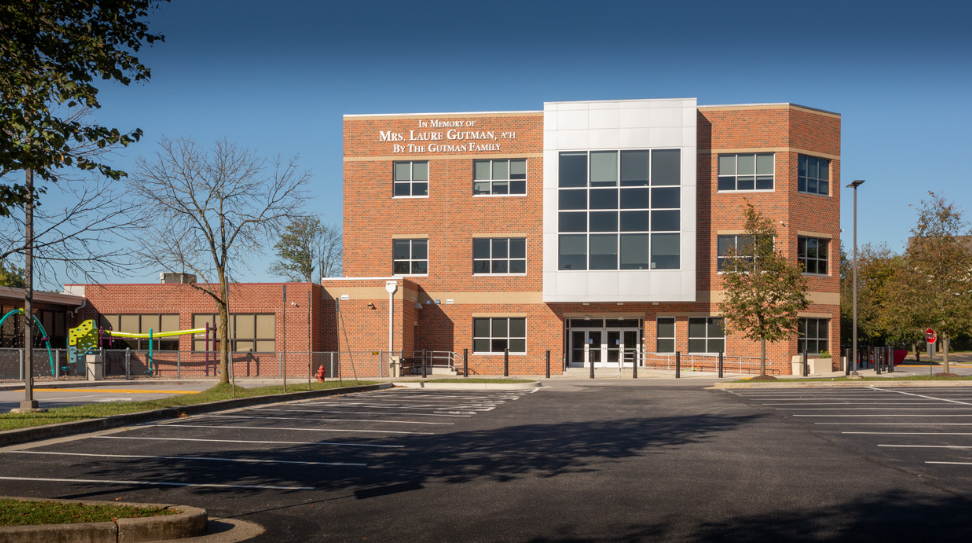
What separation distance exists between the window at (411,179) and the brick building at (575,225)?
0.07 m

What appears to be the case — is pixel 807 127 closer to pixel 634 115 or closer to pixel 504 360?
pixel 634 115

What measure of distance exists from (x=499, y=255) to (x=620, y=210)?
6.21 meters

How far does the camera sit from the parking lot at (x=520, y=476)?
720cm

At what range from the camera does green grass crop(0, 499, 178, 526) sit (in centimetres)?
675

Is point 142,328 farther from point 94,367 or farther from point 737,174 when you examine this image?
point 737,174

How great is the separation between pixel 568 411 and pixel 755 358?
842 inches

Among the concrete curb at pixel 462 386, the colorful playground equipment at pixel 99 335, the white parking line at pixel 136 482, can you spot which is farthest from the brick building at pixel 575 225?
the white parking line at pixel 136 482

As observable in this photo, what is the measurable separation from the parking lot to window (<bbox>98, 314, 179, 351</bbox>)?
22.6 m

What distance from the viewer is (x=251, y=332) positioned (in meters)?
36.7

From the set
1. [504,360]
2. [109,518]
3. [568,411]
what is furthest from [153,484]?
[504,360]

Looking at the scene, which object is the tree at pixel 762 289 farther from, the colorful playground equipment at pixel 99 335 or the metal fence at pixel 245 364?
the colorful playground equipment at pixel 99 335

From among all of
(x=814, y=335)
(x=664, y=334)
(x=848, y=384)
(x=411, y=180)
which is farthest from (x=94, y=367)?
(x=814, y=335)

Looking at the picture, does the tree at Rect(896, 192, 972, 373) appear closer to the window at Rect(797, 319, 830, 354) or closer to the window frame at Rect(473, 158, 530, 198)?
the window at Rect(797, 319, 830, 354)

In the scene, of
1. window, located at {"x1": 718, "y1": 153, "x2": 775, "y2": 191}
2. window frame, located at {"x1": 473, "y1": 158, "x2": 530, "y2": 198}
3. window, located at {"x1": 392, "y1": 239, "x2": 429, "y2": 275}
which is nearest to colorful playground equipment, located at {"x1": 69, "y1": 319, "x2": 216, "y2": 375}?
window, located at {"x1": 392, "y1": 239, "x2": 429, "y2": 275}
